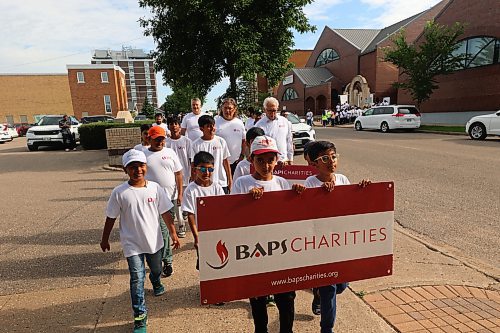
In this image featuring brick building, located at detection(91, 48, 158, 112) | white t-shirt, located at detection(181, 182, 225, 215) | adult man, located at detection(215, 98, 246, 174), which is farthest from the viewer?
brick building, located at detection(91, 48, 158, 112)

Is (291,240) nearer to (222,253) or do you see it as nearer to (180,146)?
(222,253)

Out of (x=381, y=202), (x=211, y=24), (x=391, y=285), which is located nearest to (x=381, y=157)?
(x=211, y=24)

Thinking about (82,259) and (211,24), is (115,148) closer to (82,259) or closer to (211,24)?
(211,24)

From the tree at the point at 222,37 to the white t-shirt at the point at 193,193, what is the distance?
28.4ft

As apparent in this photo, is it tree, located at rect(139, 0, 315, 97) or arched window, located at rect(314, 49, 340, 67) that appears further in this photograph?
arched window, located at rect(314, 49, 340, 67)

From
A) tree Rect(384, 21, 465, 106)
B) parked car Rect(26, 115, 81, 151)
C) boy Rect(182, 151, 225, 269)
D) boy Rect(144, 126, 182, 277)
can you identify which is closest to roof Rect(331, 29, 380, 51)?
tree Rect(384, 21, 465, 106)

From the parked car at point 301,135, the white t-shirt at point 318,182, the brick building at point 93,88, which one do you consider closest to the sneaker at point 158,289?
the white t-shirt at point 318,182

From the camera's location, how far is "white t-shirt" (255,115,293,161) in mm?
5324

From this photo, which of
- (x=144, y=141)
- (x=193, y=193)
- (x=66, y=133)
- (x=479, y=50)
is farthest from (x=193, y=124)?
(x=479, y=50)

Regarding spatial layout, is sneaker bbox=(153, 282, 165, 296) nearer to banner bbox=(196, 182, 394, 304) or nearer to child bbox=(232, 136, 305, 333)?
child bbox=(232, 136, 305, 333)

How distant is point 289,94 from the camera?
5762cm

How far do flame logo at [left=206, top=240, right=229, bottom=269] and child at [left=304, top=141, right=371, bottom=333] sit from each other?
81 centimetres

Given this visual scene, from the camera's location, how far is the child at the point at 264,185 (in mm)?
2508

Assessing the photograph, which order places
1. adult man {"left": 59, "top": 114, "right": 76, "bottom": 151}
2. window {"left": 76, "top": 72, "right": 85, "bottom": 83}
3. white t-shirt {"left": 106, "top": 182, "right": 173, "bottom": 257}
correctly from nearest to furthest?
1. white t-shirt {"left": 106, "top": 182, "right": 173, "bottom": 257}
2. adult man {"left": 59, "top": 114, "right": 76, "bottom": 151}
3. window {"left": 76, "top": 72, "right": 85, "bottom": 83}
